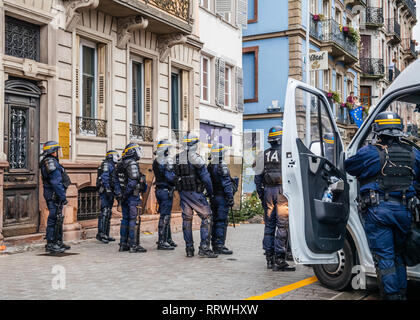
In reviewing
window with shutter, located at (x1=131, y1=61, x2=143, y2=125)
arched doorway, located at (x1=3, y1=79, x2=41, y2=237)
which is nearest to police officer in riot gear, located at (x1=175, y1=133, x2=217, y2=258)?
arched doorway, located at (x1=3, y1=79, x2=41, y2=237)

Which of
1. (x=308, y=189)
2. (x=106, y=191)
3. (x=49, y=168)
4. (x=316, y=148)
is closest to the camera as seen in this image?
(x=308, y=189)

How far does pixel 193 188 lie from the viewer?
31.6ft

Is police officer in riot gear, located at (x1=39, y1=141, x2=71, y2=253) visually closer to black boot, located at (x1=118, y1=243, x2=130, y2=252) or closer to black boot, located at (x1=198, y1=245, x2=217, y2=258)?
black boot, located at (x1=118, y1=243, x2=130, y2=252)

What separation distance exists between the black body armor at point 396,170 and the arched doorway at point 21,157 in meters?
7.34

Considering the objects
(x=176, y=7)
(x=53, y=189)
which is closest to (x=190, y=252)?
(x=53, y=189)

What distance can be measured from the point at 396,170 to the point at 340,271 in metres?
1.67

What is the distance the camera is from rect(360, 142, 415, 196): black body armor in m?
5.57

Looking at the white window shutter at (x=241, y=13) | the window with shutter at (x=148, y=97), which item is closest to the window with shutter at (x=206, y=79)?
the white window shutter at (x=241, y=13)

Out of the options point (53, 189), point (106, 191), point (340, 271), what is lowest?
point (340, 271)

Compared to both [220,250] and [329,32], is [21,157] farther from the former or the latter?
[329,32]

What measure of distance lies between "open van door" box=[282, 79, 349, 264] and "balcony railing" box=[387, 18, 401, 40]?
3955cm

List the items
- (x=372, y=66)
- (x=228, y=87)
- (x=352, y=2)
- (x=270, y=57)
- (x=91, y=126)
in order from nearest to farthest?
(x=91, y=126) < (x=228, y=87) < (x=270, y=57) < (x=352, y=2) < (x=372, y=66)

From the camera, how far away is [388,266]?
548 cm

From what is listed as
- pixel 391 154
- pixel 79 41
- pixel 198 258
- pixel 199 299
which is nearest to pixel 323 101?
pixel 391 154
